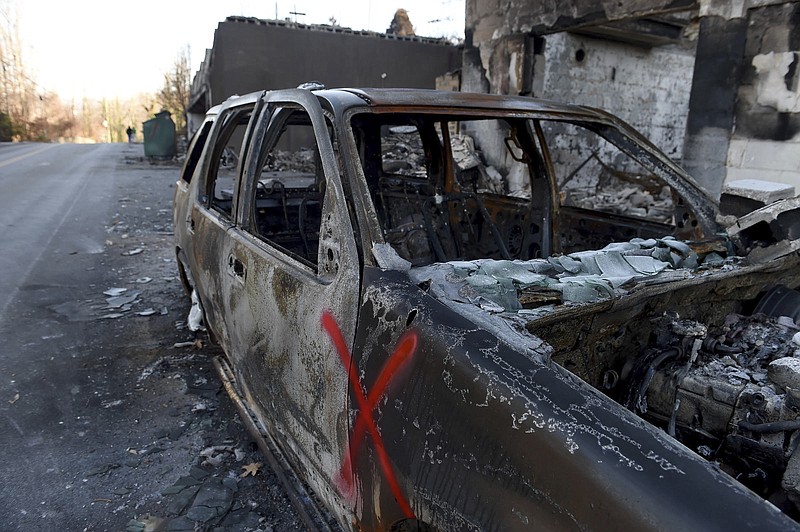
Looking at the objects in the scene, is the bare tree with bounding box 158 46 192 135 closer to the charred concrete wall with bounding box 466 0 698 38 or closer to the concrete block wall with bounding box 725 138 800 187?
the charred concrete wall with bounding box 466 0 698 38

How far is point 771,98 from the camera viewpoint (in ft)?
18.9

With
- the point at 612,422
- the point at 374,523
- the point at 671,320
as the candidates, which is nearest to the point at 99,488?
the point at 374,523

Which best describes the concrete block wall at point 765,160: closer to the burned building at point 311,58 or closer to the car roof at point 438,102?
the car roof at point 438,102

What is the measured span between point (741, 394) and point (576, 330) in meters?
0.54

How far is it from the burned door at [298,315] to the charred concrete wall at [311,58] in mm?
15609

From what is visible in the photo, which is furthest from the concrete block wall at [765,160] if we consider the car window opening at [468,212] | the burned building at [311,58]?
the burned building at [311,58]

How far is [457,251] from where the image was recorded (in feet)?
11.6

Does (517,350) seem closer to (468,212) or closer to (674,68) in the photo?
(468,212)

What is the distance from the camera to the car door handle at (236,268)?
7.70 feet

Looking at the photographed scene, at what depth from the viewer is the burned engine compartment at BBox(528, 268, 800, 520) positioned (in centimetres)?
157

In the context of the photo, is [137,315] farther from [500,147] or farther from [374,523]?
[500,147]

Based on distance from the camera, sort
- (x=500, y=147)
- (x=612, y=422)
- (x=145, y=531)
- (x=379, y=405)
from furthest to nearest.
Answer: (x=500, y=147), (x=145, y=531), (x=379, y=405), (x=612, y=422)

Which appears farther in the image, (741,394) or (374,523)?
(741,394)

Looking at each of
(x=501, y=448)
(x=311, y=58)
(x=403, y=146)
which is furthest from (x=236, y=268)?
(x=311, y=58)
